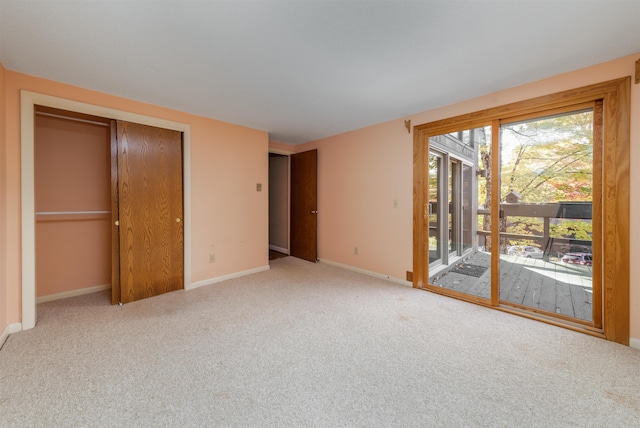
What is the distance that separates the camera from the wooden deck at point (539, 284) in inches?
93.7

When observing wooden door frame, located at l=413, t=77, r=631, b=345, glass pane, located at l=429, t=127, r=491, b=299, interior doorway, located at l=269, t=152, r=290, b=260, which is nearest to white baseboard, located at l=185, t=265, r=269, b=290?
interior doorway, located at l=269, t=152, r=290, b=260

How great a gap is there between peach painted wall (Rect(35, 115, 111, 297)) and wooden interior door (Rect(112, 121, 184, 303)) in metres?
0.72

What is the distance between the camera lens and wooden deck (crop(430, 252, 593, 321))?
2381 mm

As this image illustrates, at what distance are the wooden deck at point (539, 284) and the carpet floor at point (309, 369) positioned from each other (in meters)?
0.28

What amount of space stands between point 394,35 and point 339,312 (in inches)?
97.3

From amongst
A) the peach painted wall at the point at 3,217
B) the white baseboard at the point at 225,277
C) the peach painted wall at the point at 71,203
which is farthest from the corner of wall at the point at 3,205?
the white baseboard at the point at 225,277

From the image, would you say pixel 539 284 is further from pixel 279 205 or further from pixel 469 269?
pixel 279 205

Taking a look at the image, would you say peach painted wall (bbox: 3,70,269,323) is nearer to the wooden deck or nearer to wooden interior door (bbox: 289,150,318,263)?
wooden interior door (bbox: 289,150,318,263)

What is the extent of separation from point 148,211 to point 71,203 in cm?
98

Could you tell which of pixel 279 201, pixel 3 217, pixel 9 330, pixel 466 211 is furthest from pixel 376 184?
pixel 9 330

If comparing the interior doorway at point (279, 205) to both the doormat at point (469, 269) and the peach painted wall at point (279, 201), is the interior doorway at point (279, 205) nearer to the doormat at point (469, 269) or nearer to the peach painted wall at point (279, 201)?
the peach painted wall at point (279, 201)

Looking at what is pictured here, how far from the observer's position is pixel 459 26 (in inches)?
65.1

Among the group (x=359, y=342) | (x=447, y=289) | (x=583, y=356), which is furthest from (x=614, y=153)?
(x=359, y=342)

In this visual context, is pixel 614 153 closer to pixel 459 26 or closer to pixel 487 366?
pixel 459 26
